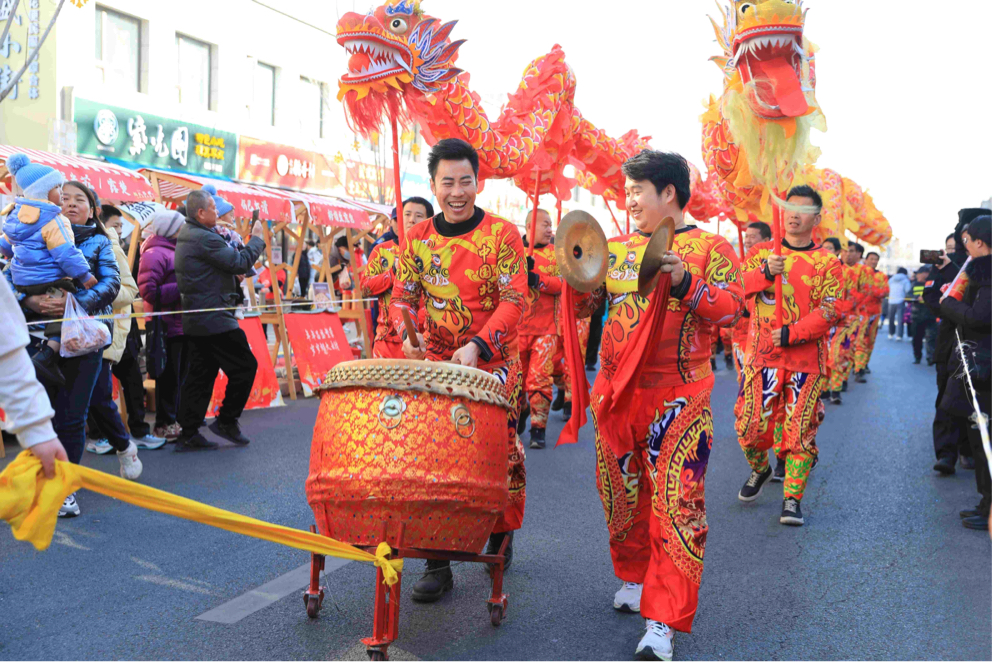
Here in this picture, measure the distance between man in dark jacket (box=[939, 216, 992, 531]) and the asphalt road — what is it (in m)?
0.31

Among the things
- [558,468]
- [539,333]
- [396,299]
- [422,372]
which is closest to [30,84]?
[539,333]

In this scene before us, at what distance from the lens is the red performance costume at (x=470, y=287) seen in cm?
392

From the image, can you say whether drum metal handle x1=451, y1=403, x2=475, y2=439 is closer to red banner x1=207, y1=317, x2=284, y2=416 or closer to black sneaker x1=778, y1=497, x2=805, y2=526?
black sneaker x1=778, y1=497, x2=805, y2=526

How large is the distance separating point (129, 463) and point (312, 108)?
59.0 ft

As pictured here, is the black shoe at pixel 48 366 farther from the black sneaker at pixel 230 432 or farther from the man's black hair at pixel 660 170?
the man's black hair at pixel 660 170

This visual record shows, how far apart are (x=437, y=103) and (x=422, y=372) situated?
3586mm

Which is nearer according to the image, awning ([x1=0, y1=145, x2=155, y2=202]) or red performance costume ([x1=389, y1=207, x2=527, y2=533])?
red performance costume ([x1=389, y1=207, x2=527, y2=533])

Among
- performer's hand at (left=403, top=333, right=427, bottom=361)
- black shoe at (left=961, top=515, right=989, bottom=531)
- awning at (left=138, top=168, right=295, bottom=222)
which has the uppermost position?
awning at (left=138, top=168, right=295, bottom=222)

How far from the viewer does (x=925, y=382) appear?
14.1 meters

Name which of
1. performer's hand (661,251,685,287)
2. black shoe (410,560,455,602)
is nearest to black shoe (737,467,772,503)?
black shoe (410,560,455,602)

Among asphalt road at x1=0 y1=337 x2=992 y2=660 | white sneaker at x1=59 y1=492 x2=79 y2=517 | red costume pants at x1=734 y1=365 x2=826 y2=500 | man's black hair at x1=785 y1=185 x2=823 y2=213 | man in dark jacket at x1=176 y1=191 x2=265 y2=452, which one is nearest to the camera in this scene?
asphalt road at x1=0 y1=337 x2=992 y2=660

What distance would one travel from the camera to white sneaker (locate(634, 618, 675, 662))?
10.5 ft

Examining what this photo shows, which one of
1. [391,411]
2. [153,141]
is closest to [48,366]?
[391,411]

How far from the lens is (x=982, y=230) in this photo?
559 centimetres
